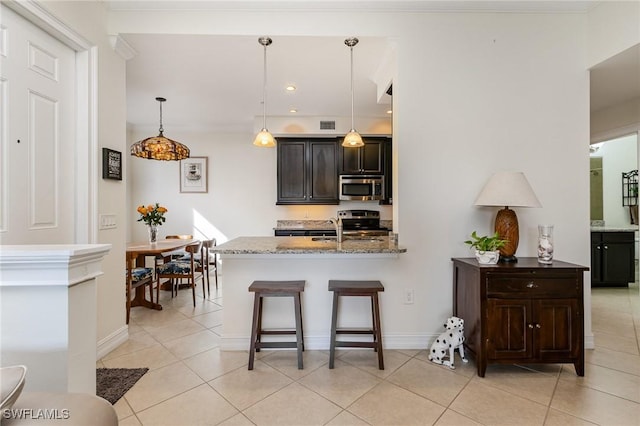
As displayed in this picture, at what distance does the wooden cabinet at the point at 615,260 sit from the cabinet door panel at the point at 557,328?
10.4ft

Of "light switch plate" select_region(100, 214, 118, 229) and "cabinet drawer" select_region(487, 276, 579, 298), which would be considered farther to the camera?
"light switch plate" select_region(100, 214, 118, 229)

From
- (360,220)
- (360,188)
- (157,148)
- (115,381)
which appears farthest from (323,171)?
(115,381)

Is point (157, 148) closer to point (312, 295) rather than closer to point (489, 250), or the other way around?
point (312, 295)

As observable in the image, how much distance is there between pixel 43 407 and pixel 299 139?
441 cm

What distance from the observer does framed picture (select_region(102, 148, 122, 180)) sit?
2.44 metres

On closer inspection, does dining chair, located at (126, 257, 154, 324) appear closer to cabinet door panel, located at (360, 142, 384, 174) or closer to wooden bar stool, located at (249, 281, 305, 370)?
wooden bar stool, located at (249, 281, 305, 370)

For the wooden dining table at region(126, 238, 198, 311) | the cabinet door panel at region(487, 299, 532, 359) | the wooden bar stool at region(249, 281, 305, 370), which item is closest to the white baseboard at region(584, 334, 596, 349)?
the cabinet door panel at region(487, 299, 532, 359)

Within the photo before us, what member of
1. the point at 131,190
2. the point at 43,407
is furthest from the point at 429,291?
the point at 131,190

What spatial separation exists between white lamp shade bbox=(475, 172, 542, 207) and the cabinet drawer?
54 centimetres

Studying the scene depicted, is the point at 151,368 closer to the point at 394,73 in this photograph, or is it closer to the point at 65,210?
the point at 65,210

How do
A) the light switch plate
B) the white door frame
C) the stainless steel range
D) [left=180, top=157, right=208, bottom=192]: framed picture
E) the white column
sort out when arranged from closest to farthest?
the white column, the white door frame, the light switch plate, the stainless steel range, [left=180, top=157, right=208, bottom=192]: framed picture

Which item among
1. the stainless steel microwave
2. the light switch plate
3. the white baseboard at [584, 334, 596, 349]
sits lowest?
the white baseboard at [584, 334, 596, 349]

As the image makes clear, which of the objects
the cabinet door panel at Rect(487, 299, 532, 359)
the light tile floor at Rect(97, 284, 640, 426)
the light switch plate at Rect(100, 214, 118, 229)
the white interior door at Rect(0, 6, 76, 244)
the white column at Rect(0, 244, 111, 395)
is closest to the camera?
the white column at Rect(0, 244, 111, 395)

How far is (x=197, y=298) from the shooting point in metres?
A: 4.05
